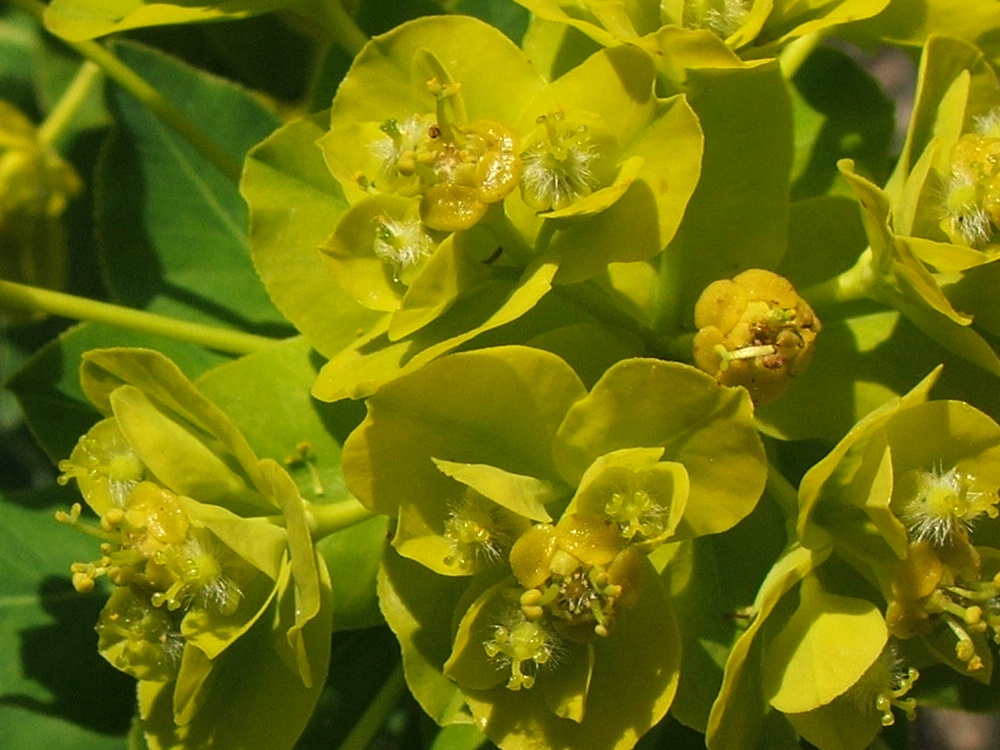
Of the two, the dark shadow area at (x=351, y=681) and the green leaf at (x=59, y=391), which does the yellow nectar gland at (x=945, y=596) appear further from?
the green leaf at (x=59, y=391)

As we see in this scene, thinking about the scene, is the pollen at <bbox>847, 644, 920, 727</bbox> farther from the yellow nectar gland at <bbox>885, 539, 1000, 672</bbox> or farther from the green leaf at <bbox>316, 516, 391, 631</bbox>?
the green leaf at <bbox>316, 516, 391, 631</bbox>

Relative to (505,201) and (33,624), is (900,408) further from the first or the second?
(33,624)

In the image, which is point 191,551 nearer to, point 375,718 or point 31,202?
point 375,718

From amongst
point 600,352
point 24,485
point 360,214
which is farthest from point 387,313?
point 24,485

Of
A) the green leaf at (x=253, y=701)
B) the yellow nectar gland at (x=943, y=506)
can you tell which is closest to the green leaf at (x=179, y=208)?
the green leaf at (x=253, y=701)

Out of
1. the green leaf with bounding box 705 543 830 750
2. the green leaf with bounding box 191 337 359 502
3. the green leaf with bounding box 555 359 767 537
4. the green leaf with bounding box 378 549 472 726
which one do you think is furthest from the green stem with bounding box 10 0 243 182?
the green leaf with bounding box 705 543 830 750

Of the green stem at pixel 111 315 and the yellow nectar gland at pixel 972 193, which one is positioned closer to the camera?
the yellow nectar gland at pixel 972 193
